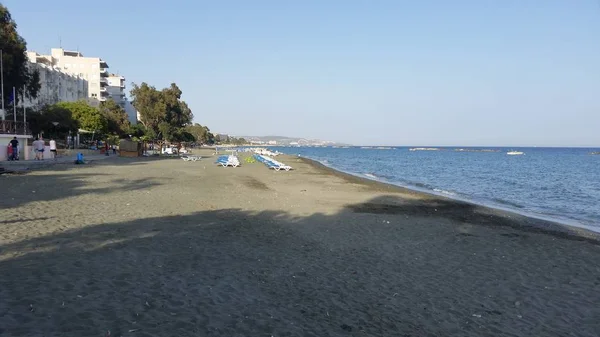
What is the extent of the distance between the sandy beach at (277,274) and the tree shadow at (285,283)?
0.03 m

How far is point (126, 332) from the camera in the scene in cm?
445

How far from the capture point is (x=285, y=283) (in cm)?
654

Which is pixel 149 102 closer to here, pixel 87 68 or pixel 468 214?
pixel 87 68

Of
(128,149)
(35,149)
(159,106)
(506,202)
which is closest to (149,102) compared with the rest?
(159,106)

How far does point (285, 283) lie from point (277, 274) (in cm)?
48

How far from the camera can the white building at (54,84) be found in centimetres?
8306

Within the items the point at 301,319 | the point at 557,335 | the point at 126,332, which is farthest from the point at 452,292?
the point at 126,332

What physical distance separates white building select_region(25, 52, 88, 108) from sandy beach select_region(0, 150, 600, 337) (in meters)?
80.9

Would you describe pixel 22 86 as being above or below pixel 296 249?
above

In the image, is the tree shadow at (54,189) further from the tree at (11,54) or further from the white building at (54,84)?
the white building at (54,84)

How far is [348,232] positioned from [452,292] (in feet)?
14.7

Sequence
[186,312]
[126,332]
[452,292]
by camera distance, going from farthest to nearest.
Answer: [452,292], [186,312], [126,332]

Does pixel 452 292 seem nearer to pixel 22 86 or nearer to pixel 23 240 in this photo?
pixel 23 240

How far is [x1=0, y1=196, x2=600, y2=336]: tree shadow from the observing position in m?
4.96
